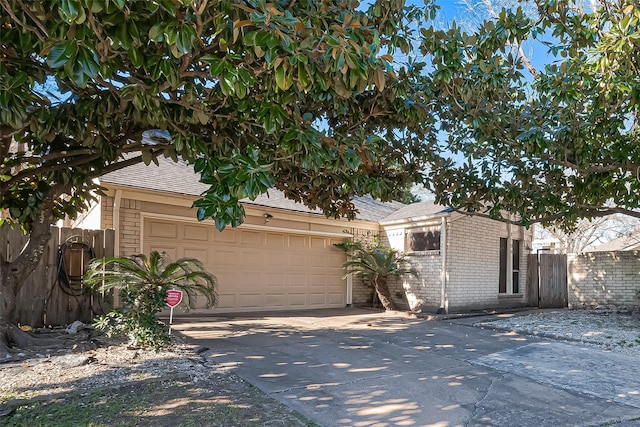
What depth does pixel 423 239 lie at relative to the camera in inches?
523

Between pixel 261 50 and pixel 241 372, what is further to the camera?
pixel 241 372

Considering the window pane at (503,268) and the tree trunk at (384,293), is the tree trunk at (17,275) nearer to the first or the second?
the tree trunk at (384,293)

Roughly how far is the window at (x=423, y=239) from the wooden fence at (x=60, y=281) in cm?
811

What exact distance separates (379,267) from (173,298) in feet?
22.9

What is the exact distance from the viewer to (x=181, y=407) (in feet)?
14.4

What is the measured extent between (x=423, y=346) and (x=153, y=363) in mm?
4251

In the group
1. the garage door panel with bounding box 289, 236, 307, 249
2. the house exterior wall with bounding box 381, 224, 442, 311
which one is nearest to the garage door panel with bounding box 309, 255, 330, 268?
the garage door panel with bounding box 289, 236, 307, 249

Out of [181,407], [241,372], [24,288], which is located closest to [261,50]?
[181,407]

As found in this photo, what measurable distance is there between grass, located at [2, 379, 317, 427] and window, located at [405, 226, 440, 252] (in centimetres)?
891

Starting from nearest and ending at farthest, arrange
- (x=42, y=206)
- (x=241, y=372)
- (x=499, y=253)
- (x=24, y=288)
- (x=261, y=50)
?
(x=261, y=50), (x=241, y=372), (x=42, y=206), (x=24, y=288), (x=499, y=253)

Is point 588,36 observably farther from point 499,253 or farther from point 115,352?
point 115,352

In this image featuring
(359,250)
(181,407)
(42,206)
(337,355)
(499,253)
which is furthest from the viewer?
(499,253)

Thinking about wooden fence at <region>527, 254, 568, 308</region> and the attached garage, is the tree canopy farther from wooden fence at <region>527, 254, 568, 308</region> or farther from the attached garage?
wooden fence at <region>527, 254, 568, 308</region>

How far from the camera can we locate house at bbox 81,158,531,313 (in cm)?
991
